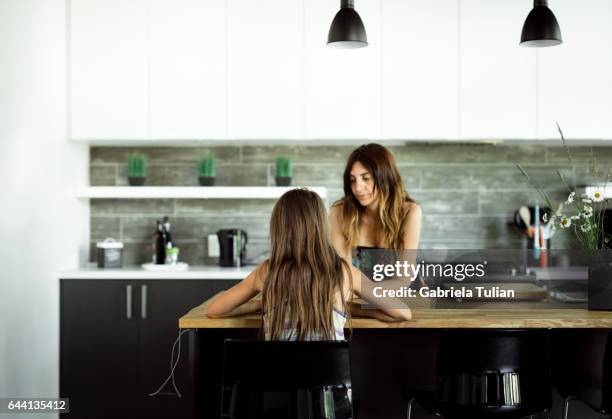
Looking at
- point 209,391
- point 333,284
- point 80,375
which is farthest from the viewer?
point 80,375

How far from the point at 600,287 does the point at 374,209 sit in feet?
3.59

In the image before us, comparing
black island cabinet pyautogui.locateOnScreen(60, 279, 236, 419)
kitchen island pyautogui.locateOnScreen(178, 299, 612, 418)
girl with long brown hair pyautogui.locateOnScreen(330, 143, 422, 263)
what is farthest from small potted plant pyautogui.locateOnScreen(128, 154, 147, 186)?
kitchen island pyautogui.locateOnScreen(178, 299, 612, 418)

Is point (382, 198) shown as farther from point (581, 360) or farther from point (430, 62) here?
point (430, 62)

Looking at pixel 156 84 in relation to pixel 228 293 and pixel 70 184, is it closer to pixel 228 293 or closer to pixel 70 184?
pixel 70 184

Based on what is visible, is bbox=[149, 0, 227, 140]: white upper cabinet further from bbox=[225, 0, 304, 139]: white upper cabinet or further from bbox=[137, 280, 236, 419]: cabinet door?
bbox=[137, 280, 236, 419]: cabinet door

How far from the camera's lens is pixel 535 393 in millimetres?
2535

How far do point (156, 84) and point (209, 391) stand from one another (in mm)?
2351

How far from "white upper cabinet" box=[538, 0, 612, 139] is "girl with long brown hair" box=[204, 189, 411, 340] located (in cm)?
265

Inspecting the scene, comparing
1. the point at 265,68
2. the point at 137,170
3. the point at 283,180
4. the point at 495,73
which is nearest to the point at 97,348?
the point at 137,170

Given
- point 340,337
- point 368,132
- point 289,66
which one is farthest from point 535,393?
point 289,66

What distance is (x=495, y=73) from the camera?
4.63 m

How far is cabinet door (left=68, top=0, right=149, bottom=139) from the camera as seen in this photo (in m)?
4.64

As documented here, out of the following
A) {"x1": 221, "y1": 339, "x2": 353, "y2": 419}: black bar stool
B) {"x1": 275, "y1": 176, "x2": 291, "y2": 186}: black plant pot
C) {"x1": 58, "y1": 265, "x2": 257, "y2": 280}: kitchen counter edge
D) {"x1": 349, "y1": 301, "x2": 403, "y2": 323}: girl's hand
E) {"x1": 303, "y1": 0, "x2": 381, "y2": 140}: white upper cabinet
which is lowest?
{"x1": 221, "y1": 339, "x2": 353, "y2": 419}: black bar stool

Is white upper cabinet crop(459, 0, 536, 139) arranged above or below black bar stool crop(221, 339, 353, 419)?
above
